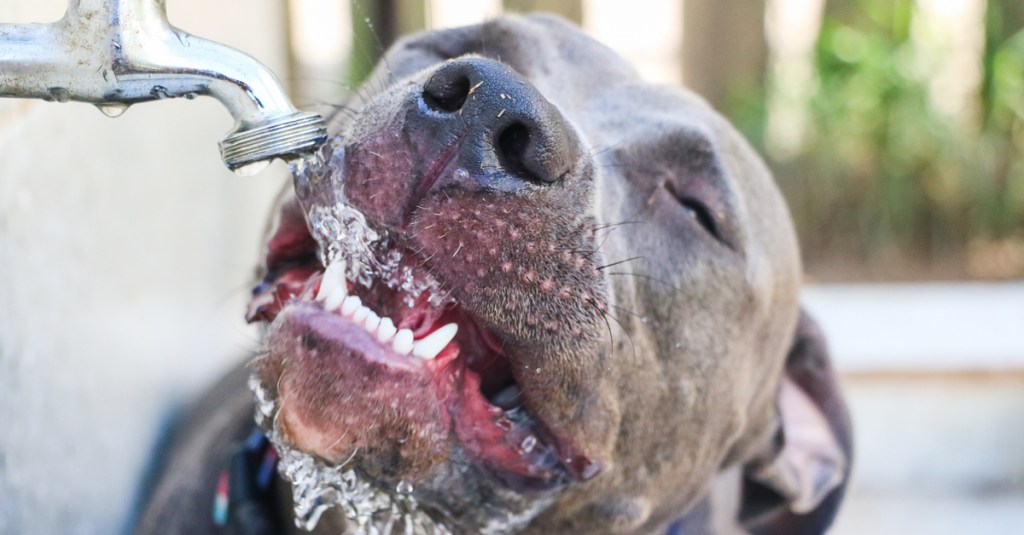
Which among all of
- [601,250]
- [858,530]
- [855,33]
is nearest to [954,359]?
[858,530]

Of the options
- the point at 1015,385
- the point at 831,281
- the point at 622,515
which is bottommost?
the point at 831,281

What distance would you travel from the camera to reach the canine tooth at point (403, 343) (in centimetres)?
192

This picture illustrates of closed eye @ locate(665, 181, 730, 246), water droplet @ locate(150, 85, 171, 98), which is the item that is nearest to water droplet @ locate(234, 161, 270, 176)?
water droplet @ locate(150, 85, 171, 98)

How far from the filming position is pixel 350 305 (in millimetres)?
1951

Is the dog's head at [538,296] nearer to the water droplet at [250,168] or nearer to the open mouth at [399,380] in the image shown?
the open mouth at [399,380]

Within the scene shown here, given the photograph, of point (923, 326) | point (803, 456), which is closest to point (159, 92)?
point (803, 456)

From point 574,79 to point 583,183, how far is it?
0.79 meters

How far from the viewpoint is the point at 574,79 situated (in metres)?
2.81

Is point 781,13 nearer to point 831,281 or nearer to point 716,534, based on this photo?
point 831,281

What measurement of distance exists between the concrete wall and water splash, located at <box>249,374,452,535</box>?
46 cm

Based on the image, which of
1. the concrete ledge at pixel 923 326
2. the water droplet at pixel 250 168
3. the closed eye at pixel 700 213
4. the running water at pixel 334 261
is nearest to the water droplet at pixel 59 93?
the water droplet at pixel 250 168

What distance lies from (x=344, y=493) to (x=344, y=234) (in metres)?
0.54

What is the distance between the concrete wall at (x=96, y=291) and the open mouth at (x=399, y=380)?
0.48 meters

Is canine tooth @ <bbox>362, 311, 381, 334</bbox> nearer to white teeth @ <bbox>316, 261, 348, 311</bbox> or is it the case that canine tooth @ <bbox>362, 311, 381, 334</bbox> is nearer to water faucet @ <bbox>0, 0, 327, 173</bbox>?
white teeth @ <bbox>316, 261, 348, 311</bbox>
